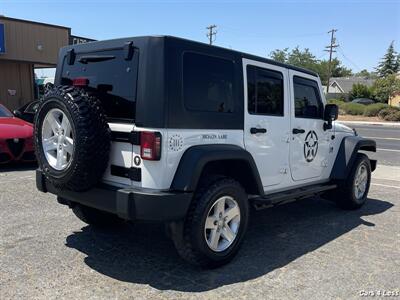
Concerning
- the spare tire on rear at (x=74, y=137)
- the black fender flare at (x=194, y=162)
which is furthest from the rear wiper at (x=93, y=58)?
the black fender flare at (x=194, y=162)

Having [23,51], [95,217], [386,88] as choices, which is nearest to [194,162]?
[95,217]

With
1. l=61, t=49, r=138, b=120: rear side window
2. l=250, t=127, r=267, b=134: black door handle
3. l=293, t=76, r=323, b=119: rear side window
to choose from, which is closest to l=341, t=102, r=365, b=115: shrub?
l=293, t=76, r=323, b=119: rear side window

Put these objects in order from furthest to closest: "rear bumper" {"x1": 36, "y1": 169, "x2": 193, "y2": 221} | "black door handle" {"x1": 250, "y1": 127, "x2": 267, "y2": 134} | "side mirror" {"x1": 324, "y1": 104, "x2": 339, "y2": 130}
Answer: "side mirror" {"x1": 324, "y1": 104, "x2": 339, "y2": 130} < "black door handle" {"x1": 250, "y1": 127, "x2": 267, "y2": 134} < "rear bumper" {"x1": 36, "y1": 169, "x2": 193, "y2": 221}

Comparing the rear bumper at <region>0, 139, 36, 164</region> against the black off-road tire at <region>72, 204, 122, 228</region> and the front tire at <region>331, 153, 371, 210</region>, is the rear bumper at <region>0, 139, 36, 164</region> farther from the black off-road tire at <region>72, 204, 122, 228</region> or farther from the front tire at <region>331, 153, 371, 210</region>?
the front tire at <region>331, 153, 371, 210</region>

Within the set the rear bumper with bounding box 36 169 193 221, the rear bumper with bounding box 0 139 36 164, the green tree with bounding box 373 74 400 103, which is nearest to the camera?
the rear bumper with bounding box 36 169 193 221

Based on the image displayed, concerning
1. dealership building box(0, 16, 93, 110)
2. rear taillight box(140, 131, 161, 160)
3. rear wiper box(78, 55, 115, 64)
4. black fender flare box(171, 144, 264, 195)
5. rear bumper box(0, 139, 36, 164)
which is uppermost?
dealership building box(0, 16, 93, 110)

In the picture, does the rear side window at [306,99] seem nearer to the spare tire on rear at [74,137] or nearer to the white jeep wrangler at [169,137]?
the white jeep wrangler at [169,137]

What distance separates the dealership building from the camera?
52.8 ft

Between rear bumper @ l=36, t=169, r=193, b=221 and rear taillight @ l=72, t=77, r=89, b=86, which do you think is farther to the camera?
rear taillight @ l=72, t=77, r=89, b=86

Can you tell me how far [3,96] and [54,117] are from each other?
1495 centimetres

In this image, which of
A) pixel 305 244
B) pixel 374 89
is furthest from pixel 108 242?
pixel 374 89

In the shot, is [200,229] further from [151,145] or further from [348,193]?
[348,193]

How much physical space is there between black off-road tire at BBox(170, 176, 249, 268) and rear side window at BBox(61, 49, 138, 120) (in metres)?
0.94

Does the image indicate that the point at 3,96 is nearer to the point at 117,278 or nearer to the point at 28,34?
the point at 28,34
